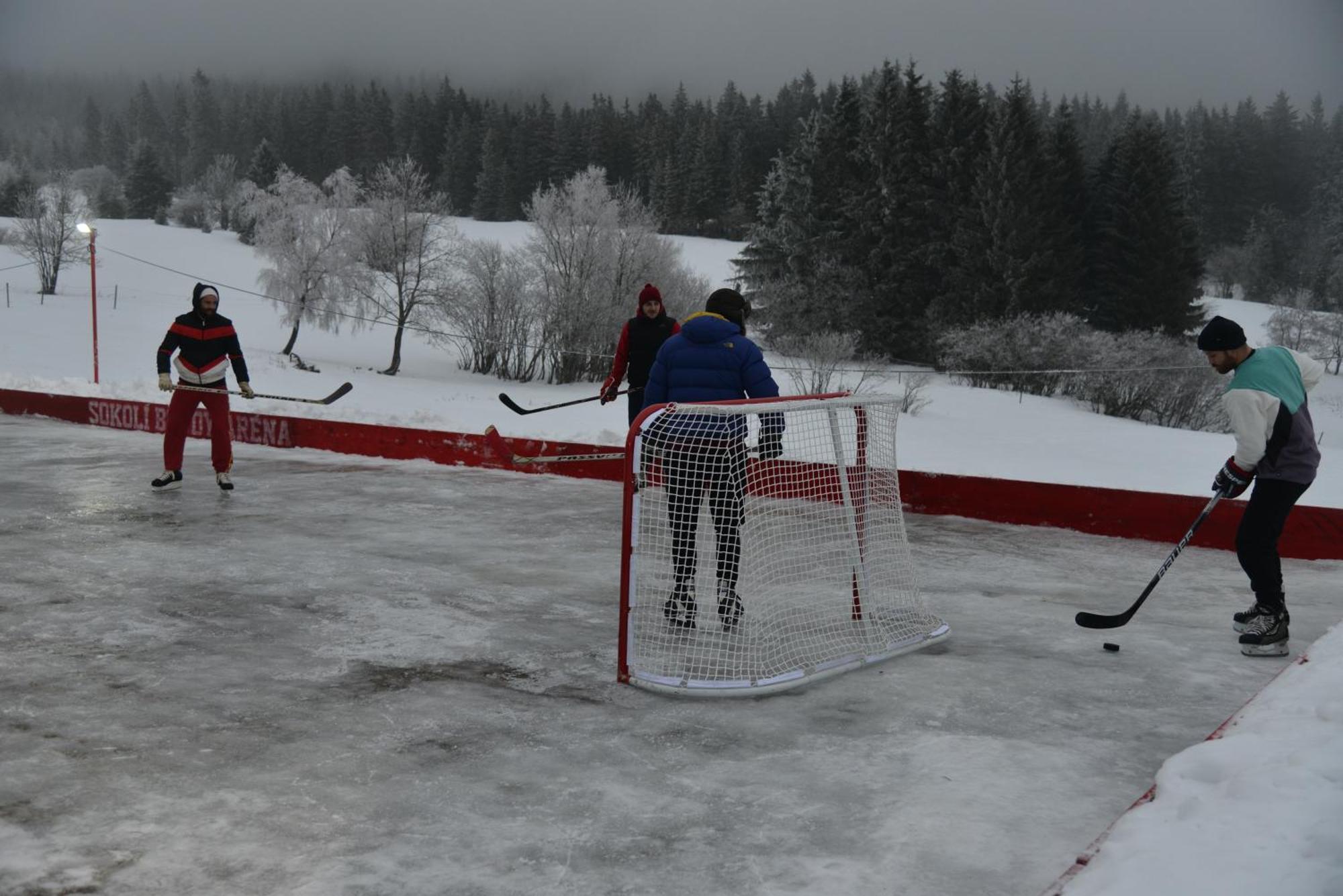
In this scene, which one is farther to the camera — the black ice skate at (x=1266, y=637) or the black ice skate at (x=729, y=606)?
the black ice skate at (x=729, y=606)

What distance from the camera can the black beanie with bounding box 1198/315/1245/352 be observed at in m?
5.29

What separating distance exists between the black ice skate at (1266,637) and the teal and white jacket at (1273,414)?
66 centimetres

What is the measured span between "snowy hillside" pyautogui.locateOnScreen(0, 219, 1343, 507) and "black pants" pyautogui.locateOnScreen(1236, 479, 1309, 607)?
7.51 meters

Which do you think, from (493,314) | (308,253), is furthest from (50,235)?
(493,314)

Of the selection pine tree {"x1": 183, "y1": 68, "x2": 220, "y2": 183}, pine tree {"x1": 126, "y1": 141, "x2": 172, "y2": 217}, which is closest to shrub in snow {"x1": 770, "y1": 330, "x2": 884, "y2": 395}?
pine tree {"x1": 126, "y1": 141, "x2": 172, "y2": 217}

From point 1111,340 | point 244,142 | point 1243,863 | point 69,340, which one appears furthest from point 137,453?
point 244,142

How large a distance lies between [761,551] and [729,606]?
31 cm

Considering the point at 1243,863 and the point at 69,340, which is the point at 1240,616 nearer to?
the point at 1243,863

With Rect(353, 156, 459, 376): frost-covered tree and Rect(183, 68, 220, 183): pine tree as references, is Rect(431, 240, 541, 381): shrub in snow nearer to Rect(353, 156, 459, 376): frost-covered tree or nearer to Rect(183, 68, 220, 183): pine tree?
Rect(353, 156, 459, 376): frost-covered tree

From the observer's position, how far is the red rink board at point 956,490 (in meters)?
8.12

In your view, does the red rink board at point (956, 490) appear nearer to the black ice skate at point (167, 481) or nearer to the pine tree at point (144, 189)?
the black ice skate at point (167, 481)

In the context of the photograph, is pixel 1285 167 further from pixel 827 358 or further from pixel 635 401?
pixel 635 401

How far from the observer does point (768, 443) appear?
5.85m

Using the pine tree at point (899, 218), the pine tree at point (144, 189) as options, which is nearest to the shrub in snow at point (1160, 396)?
the pine tree at point (899, 218)
